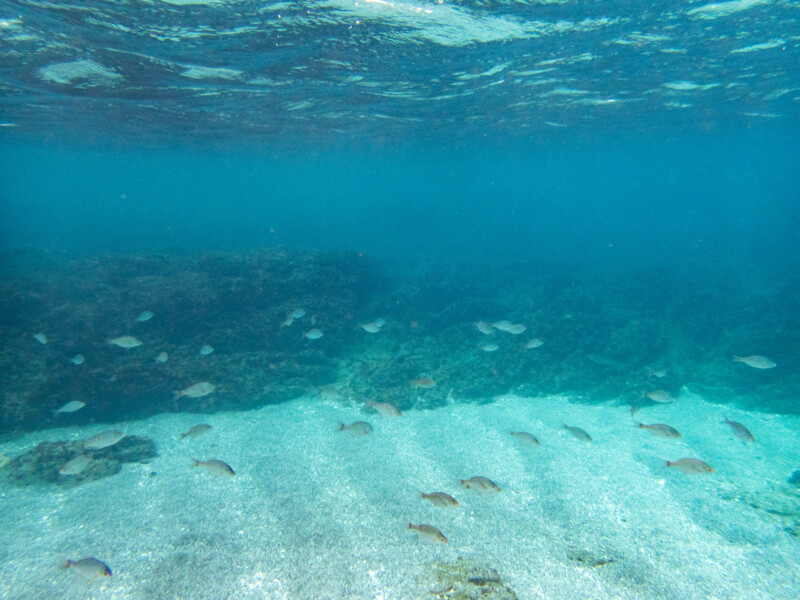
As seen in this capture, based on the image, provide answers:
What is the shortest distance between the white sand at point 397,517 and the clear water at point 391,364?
5 centimetres

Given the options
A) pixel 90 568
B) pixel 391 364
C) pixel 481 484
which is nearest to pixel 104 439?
pixel 90 568

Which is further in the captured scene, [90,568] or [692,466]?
[692,466]

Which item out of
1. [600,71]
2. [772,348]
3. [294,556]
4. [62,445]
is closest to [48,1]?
[62,445]

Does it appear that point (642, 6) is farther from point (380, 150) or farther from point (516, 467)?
point (380, 150)

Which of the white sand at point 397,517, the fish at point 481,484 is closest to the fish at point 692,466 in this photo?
the white sand at point 397,517

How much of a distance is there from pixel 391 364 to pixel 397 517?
21.8 feet

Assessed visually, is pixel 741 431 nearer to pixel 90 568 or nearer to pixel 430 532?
pixel 430 532

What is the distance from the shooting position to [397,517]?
6.32 metres

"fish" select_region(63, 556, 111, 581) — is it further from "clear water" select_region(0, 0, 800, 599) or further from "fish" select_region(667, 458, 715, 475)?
"fish" select_region(667, 458, 715, 475)

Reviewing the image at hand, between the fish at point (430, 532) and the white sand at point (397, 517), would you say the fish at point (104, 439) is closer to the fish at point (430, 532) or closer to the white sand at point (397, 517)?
the white sand at point (397, 517)

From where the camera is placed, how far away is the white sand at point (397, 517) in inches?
198

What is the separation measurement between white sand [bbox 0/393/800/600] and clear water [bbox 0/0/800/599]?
0.05 metres

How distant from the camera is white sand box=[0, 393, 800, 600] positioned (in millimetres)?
5035

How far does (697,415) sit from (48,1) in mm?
20601
